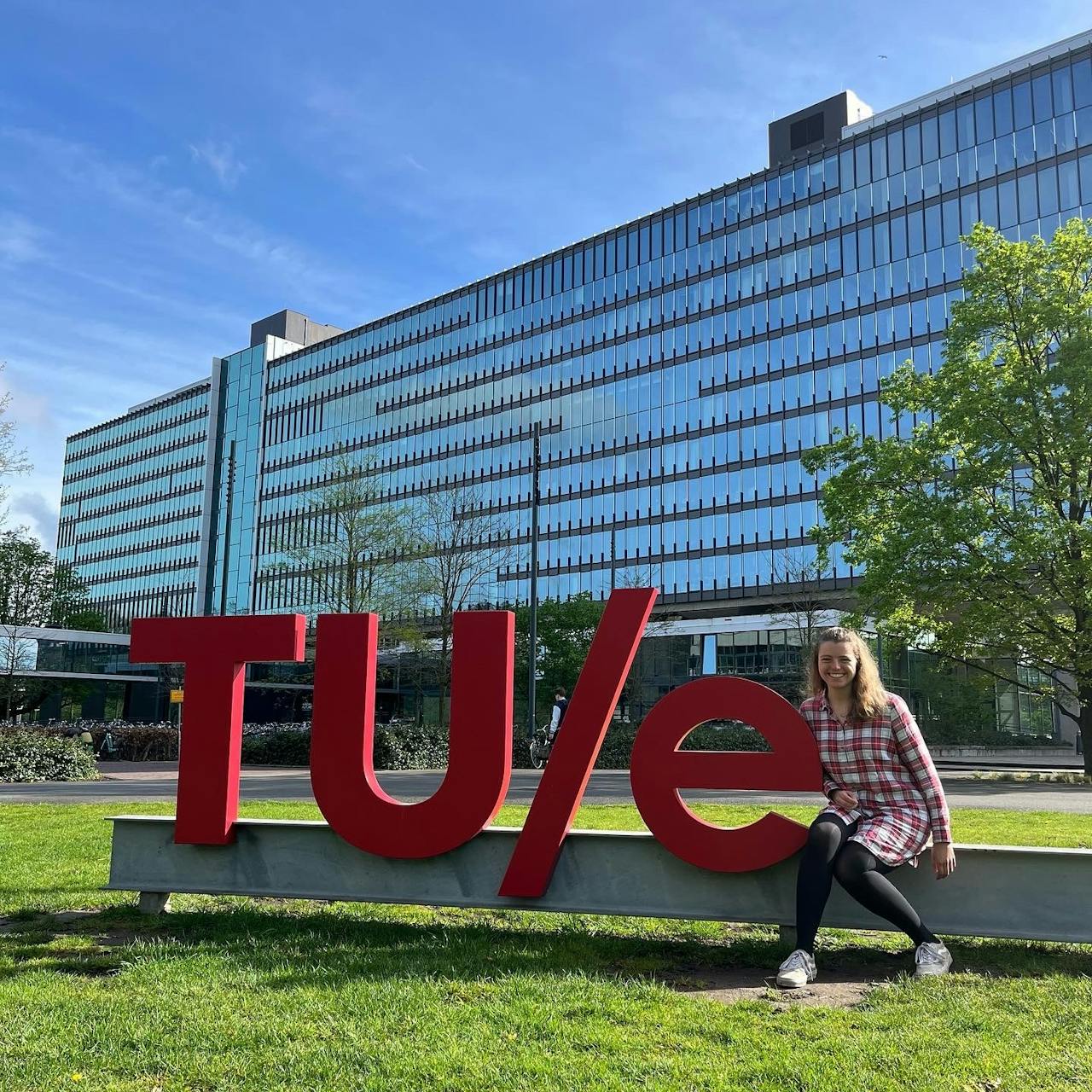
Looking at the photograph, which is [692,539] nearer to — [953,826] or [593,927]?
[953,826]

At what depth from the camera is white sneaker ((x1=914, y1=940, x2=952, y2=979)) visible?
5059 millimetres

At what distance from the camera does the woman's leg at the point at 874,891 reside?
513 centimetres

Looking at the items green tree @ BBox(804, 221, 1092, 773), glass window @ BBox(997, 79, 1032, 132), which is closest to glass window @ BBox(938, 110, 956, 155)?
glass window @ BBox(997, 79, 1032, 132)

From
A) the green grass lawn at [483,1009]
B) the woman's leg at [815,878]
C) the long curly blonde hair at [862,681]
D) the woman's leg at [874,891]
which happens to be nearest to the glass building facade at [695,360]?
the green grass lawn at [483,1009]

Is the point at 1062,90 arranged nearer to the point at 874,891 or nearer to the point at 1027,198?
the point at 1027,198

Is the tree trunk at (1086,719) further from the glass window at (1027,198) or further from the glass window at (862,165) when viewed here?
the glass window at (862,165)

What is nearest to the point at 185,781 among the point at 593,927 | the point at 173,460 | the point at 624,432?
the point at 593,927

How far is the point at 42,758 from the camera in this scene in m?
21.5

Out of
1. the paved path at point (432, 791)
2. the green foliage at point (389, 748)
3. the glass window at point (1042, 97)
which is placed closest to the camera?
the paved path at point (432, 791)

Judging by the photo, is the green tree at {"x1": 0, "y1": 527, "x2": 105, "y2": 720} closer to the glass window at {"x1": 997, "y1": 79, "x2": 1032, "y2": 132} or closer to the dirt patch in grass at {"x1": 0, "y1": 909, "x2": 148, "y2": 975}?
the dirt patch in grass at {"x1": 0, "y1": 909, "x2": 148, "y2": 975}

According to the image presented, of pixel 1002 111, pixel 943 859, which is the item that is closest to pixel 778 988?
pixel 943 859

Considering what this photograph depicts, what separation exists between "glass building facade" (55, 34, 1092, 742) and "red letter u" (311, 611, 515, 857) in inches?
1288

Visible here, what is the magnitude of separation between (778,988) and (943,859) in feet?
3.61

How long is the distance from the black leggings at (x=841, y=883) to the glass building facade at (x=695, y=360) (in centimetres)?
3484
